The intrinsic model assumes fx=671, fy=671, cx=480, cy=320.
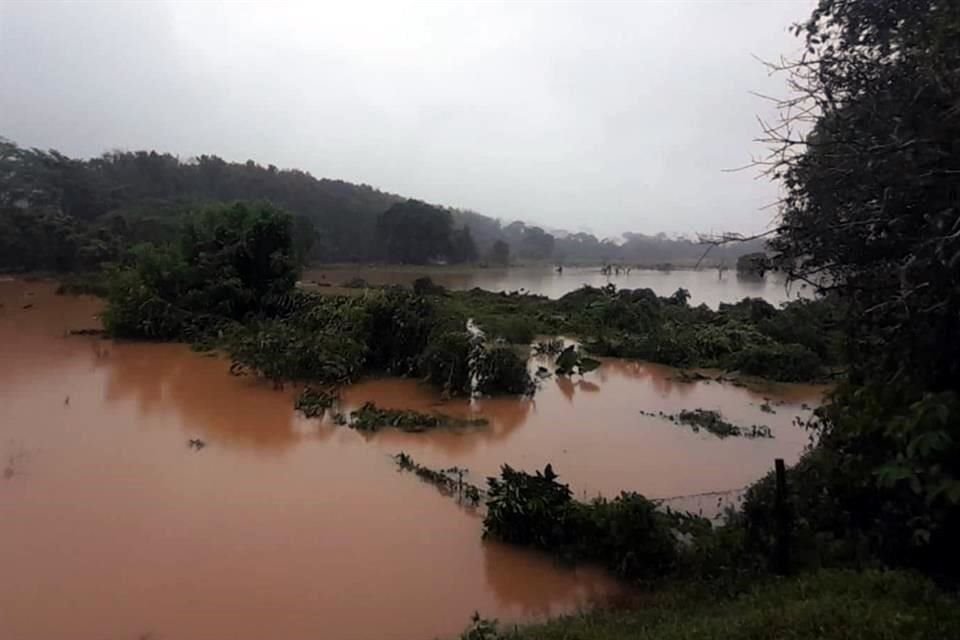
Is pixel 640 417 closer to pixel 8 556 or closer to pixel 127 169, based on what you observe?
pixel 8 556

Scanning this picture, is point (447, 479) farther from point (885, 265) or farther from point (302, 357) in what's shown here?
point (302, 357)

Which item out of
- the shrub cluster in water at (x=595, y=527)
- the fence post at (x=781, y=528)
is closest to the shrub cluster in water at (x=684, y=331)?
the shrub cluster in water at (x=595, y=527)

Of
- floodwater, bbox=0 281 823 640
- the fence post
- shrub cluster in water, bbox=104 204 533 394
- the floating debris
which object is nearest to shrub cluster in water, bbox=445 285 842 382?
floodwater, bbox=0 281 823 640

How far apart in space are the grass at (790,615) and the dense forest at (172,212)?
18402mm

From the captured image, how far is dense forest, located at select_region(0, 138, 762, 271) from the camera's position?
30.6 meters

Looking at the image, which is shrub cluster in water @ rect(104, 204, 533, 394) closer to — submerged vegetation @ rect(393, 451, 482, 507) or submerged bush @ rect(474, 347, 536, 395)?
submerged bush @ rect(474, 347, 536, 395)

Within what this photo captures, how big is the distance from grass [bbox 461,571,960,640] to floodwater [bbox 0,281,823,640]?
798mm

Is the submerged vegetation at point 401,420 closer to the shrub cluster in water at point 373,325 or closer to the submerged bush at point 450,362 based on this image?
the submerged bush at point 450,362

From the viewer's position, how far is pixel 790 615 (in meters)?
3.28

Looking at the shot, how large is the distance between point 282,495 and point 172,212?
122 feet

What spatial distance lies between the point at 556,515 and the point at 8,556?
4.47 meters

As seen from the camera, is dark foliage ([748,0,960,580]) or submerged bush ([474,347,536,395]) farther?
submerged bush ([474,347,536,395])

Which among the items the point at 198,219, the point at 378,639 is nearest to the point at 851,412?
the point at 378,639

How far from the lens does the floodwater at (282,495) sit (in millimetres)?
4797
